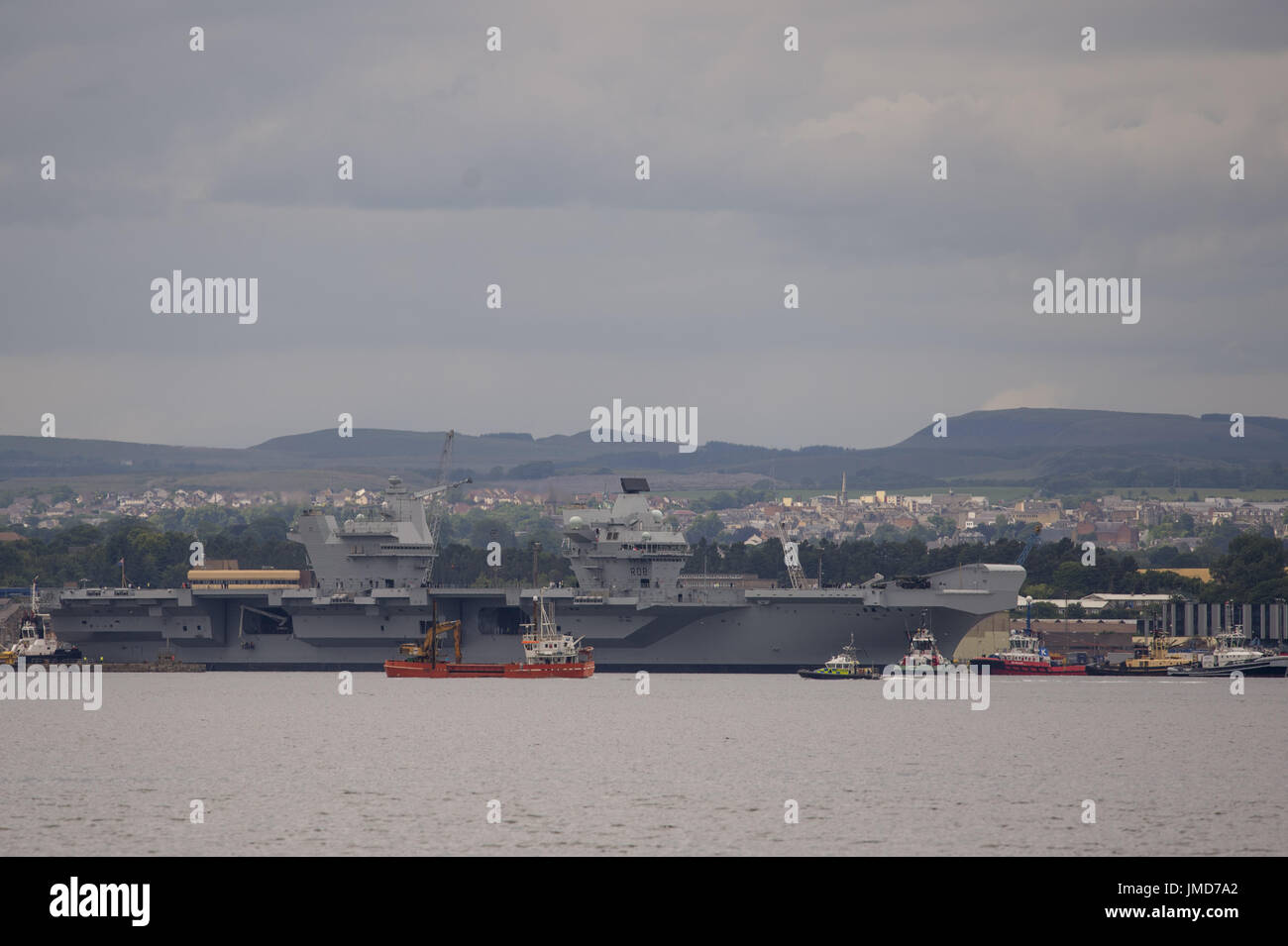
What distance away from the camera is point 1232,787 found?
46.7 metres

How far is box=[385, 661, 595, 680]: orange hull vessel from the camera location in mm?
82438

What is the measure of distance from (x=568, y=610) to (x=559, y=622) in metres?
1.09

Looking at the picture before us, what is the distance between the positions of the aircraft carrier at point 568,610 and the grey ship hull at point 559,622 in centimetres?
6

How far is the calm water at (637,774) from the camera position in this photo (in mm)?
38031

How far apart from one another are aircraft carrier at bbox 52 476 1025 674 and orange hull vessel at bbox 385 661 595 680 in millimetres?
1502

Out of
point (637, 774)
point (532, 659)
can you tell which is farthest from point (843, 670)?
point (637, 774)

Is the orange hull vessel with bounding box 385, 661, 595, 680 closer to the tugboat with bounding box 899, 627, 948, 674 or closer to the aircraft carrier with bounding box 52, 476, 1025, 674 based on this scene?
the aircraft carrier with bounding box 52, 476, 1025, 674

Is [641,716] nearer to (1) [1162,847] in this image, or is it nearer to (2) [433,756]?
(2) [433,756]

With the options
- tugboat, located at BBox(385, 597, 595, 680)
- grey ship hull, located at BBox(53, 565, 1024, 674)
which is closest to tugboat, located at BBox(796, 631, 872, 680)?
grey ship hull, located at BBox(53, 565, 1024, 674)

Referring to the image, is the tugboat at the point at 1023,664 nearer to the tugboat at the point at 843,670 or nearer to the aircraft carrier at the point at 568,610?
the aircraft carrier at the point at 568,610

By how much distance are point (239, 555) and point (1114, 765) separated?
349ft
